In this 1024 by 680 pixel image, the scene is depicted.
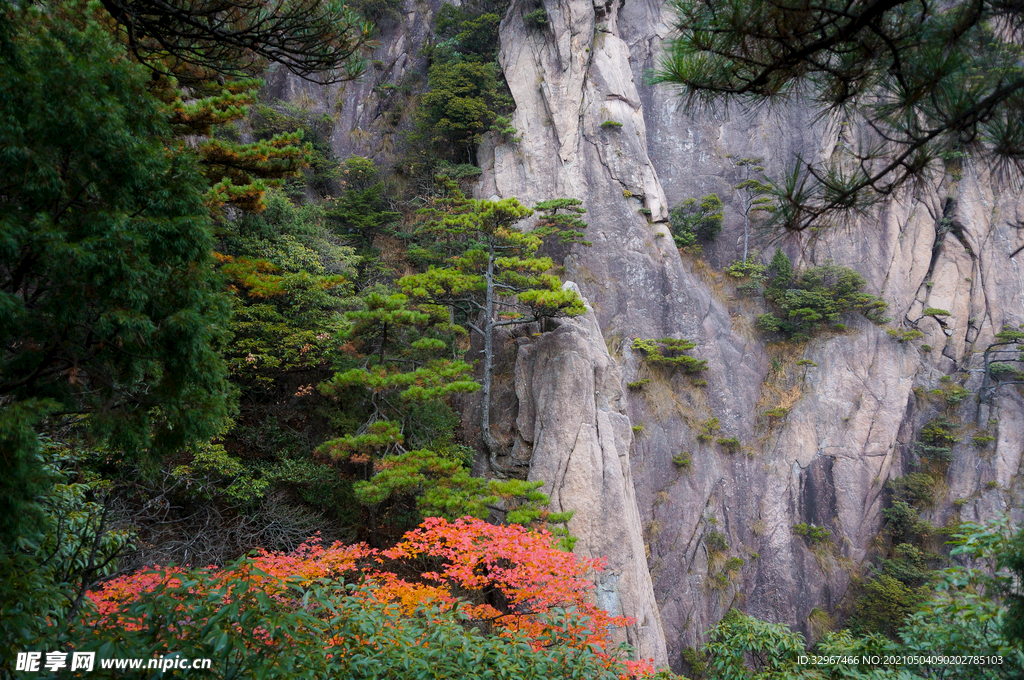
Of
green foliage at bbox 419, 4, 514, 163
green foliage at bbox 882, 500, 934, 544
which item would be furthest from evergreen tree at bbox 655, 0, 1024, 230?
green foliage at bbox 882, 500, 934, 544

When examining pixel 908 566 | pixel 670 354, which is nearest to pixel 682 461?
pixel 670 354

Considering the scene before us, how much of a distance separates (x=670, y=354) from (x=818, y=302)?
4994mm

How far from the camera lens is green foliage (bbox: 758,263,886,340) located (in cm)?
1516

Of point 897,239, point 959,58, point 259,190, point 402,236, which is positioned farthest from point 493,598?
point 897,239

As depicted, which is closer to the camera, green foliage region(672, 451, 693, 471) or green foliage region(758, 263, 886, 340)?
green foliage region(672, 451, 693, 471)

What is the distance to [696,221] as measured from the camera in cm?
1669

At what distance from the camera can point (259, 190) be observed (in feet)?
21.9

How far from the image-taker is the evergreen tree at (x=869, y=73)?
2.62 m

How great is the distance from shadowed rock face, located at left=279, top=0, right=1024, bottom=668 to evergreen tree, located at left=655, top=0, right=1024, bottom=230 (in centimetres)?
911

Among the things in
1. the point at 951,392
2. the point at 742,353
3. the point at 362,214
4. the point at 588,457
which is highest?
the point at 362,214

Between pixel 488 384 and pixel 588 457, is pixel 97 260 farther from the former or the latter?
pixel 588 457

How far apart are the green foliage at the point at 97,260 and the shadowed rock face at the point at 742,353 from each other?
10054mm

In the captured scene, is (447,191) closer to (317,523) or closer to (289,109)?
(289,109)

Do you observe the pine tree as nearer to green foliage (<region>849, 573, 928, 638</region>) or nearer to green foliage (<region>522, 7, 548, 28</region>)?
green foliage (<region>522, 7, 548, 28</region>)
